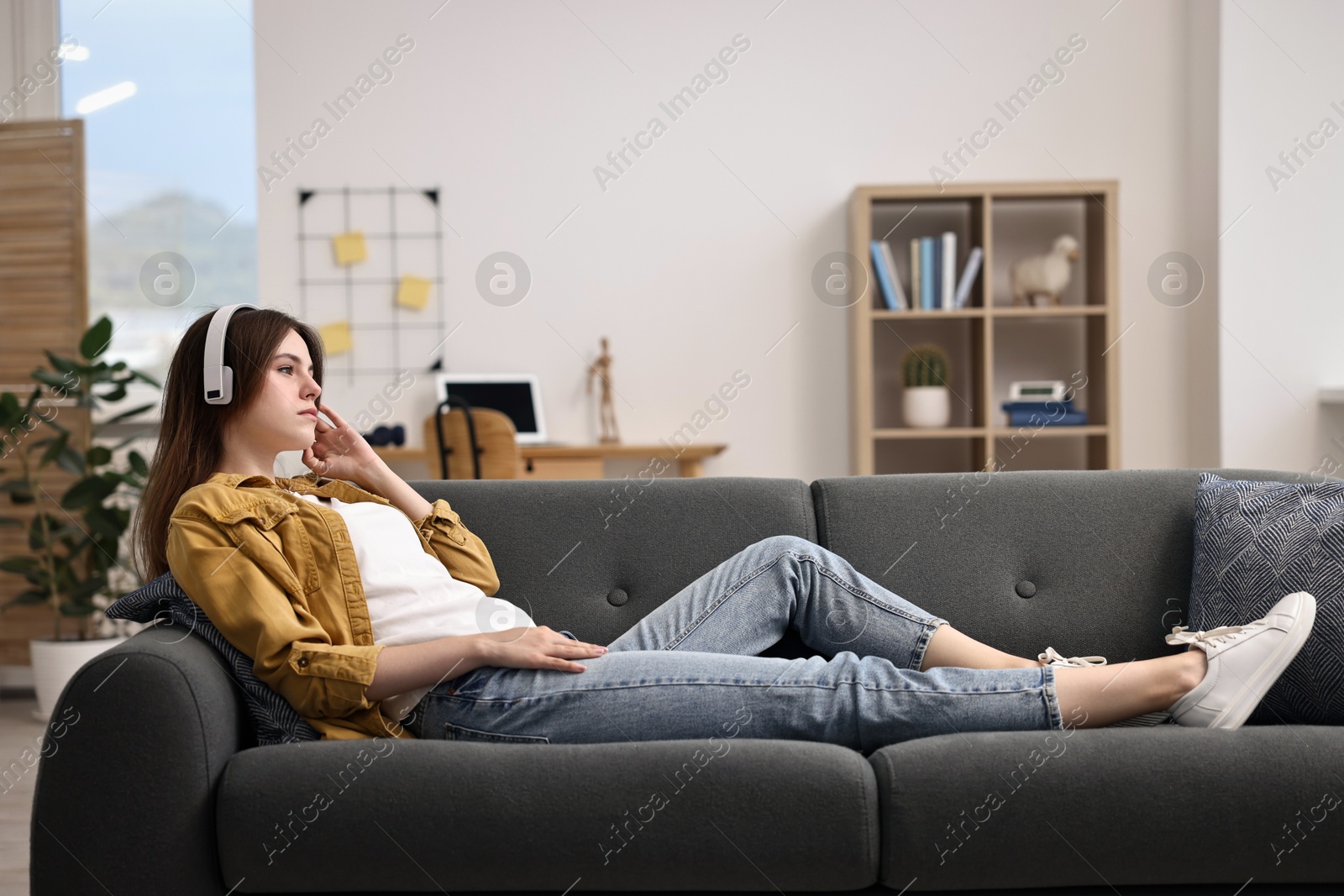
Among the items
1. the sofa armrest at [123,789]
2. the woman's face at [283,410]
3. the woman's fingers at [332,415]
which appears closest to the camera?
the sofa armrest at [123,789]

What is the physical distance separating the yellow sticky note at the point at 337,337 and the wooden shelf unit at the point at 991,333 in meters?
1.87

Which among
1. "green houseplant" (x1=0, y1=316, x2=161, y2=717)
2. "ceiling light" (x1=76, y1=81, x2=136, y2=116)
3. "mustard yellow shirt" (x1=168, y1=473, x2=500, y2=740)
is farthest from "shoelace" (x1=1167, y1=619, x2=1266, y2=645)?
"ceiling light" (x1=76, y1=81, x2=136, y2=116)

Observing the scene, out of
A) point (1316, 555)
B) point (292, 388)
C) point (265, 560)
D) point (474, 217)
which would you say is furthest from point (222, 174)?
point (1316, 555)

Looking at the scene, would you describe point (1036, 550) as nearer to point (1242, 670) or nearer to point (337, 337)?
point (1242, 670)

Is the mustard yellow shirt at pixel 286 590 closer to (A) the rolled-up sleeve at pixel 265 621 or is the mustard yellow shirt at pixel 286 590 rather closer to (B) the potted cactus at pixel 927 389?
(A) the rolled-up sleeve at pixel 265 621

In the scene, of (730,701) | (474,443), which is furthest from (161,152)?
(730,701)

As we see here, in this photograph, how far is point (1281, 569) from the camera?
57.9 inches

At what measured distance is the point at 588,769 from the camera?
1211 millimetres

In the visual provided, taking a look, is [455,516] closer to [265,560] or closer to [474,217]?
[265,560]

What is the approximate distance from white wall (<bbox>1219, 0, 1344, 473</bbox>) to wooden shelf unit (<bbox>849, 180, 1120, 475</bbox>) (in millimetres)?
407

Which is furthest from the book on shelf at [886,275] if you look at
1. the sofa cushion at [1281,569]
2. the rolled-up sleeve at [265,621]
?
the rolled-up sleeve at [265,621]

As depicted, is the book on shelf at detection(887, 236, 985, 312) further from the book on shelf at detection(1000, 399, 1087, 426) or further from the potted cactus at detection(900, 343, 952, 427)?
the book on shelf at detection(1000, 399, 1087, 426)

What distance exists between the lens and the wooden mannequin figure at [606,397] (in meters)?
3.83

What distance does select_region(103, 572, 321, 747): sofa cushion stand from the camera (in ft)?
4.30
